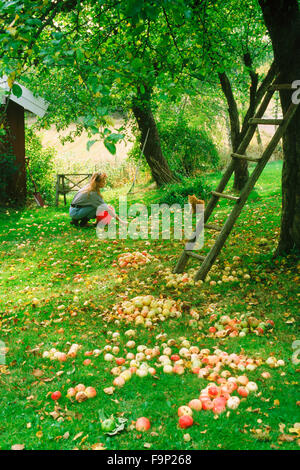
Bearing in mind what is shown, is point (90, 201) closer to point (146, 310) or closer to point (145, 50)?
point (145, 50)

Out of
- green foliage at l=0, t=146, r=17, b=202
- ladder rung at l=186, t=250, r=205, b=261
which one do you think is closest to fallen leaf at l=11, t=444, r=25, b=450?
ladder rung at l=186, t=250, r=205, b=261

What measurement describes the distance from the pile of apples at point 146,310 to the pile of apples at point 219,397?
133cm

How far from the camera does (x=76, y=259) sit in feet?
23.0

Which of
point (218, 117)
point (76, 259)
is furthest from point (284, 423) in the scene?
point (218, 117)

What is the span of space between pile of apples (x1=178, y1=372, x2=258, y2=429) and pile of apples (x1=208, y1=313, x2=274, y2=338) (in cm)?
79

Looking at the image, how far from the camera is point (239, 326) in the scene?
13.7ft

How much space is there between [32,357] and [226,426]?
2063 millimetres

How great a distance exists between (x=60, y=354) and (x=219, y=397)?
5.31ft

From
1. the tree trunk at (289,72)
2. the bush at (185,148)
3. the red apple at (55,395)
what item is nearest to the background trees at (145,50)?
the tree trunk at (289,72)

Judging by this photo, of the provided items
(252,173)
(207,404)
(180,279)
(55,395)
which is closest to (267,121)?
(252,173)

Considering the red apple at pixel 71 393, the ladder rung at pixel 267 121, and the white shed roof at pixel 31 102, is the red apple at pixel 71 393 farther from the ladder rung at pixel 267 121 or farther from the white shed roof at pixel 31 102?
the white shed roof at pixel 31 102

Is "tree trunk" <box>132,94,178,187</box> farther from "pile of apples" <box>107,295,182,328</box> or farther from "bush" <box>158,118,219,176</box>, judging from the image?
"pile of apples" <box>107,295,182,328</box>

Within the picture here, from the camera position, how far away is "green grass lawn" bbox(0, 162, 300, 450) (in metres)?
2.86
